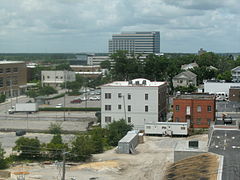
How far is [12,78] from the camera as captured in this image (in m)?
101

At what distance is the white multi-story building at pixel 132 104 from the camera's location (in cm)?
5403

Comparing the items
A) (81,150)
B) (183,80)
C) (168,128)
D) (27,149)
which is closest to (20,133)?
(27,149)

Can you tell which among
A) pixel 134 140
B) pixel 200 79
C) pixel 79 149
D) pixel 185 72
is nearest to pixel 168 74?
pixel 185 72

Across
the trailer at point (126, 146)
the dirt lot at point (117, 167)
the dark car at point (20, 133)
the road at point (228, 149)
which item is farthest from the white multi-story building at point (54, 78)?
the road at point (228, 149)

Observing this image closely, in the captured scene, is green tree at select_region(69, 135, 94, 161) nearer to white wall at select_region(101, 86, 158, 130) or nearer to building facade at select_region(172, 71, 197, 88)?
white wall at select_region(101, 86, 158, 130)

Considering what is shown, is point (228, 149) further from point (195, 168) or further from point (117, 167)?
point (117, 167)

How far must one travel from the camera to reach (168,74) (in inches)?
3802

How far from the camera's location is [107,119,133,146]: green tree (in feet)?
150

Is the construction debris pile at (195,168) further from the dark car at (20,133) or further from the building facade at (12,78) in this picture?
the building facade at (12,78)

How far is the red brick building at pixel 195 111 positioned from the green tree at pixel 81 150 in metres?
16.5

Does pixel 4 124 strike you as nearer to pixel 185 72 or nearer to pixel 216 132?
pixel 216 132

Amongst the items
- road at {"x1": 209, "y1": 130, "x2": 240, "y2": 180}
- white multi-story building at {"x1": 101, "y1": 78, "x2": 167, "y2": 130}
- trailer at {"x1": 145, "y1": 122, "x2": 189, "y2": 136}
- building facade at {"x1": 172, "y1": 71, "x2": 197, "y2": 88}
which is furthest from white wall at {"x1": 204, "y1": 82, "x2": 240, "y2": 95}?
road at {"x1": 209, "y1": 130, "x2": 240, "y2": 180}

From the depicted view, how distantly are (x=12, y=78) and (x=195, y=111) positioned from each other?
6031cm

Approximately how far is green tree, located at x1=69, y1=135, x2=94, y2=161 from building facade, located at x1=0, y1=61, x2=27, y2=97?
2388 inches
